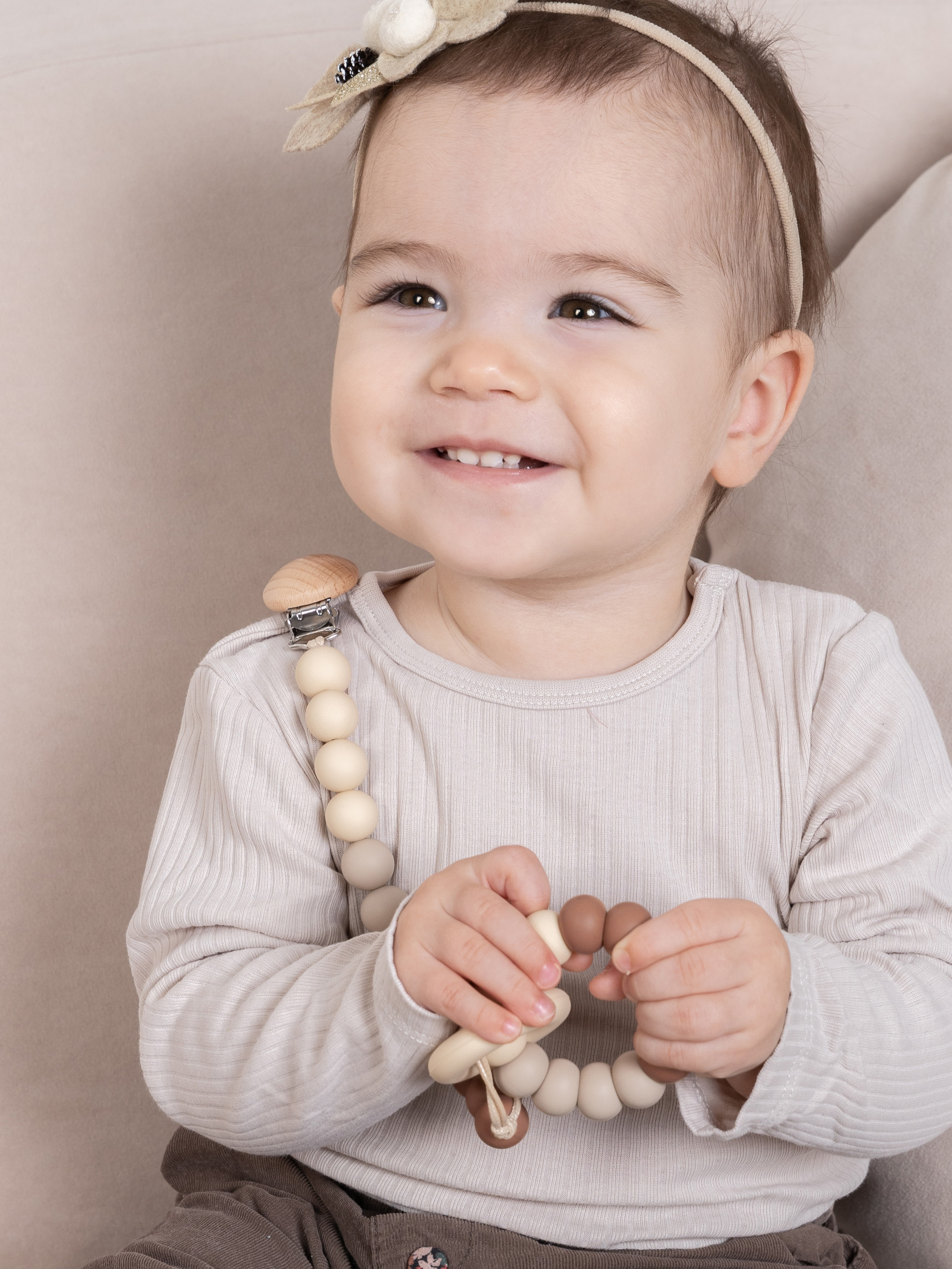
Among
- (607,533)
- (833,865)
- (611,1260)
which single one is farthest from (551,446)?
(611,1260)

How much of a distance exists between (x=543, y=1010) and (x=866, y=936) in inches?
10.7

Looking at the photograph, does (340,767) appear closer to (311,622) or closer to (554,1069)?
(311,622)

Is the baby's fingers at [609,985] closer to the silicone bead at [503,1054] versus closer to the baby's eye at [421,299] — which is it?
the silicone bead at [503,1054]

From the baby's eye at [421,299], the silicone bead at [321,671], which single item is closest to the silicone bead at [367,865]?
the silicone bead at [321,671]

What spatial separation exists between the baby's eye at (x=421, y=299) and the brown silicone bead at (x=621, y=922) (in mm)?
403

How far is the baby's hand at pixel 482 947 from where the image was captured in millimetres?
707

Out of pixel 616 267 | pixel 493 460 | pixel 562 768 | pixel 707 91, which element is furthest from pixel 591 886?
pixel 707 91

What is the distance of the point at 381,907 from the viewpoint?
0.88m

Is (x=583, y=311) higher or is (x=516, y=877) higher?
(x=583, y=311)

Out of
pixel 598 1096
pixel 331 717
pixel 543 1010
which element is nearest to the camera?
pixel 543 1010

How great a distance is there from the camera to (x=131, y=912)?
115 centimetres

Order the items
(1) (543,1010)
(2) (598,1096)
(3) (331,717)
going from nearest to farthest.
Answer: (1) (543,1010), (2) (598,1096), (3) (331,717)

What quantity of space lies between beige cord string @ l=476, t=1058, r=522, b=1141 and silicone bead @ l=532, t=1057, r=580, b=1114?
0.07m

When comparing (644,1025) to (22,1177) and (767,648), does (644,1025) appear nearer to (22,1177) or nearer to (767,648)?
(767,648)
